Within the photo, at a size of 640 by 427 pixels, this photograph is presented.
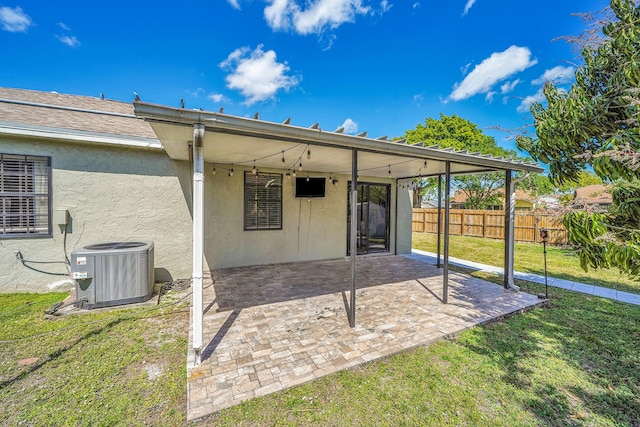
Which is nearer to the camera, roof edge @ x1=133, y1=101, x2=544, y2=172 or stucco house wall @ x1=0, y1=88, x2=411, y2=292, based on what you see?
roof edge @ x1=133, y1=101, x2=544, y2=172

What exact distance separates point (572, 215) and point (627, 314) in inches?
149

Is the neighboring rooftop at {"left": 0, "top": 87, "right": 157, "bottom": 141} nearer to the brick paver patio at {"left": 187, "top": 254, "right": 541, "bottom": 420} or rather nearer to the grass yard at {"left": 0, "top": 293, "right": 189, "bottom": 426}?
the grass yard at {"left": 0, "top": 293, "right": 189, "bottom": 426}

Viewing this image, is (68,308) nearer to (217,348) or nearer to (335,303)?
(217,348)

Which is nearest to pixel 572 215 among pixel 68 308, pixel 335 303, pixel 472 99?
pixel 335 303

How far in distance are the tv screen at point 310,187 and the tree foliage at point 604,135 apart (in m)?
4.88

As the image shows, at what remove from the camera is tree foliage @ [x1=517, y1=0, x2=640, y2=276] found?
2521mm

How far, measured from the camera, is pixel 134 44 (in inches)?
348

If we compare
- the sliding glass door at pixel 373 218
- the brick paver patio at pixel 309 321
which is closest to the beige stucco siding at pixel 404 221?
the sliding glass door at pixel 373 218

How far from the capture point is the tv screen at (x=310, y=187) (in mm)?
7625

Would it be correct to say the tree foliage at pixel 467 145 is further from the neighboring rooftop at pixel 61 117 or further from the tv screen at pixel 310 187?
the neighboring rooftop at pixel 61 117

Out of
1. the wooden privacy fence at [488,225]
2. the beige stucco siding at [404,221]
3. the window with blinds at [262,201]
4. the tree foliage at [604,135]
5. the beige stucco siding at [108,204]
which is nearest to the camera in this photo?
the tree foliage at [604,135]

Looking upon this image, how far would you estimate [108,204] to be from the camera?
17.7 ft

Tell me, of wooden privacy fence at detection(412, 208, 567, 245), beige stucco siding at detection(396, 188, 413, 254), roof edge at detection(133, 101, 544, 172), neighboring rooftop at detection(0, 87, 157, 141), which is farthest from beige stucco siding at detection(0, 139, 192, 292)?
wooden privacy fence at detection(412, 208, 567, 245)

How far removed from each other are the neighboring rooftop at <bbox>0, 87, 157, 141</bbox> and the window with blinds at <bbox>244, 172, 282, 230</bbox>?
2.44 m
